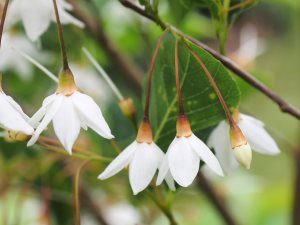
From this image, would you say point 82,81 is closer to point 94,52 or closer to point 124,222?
point 94,52

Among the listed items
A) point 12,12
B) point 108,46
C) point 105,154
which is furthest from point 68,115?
point 108,46

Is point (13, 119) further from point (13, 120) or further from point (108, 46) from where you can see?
point (108, 46)

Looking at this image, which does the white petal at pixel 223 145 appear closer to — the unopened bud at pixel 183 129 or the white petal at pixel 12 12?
the unopened bud at pixel 183 129

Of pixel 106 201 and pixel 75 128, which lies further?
pixel 106 201

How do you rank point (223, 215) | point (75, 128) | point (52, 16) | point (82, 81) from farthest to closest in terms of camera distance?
1. point (82, 81)
2. point (223, 215)
3. point (52, 16)
4. point (75, 128)

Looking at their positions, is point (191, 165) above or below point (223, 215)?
above

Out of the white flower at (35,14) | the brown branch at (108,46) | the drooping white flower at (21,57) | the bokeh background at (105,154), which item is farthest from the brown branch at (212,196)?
the white flower at (35,14)

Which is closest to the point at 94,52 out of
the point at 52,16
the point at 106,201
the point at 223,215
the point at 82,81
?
the point at 82,81

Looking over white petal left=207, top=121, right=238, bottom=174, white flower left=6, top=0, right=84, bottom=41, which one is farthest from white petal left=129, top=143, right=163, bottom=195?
white flower left=6, top=0, right=84, bottom=41
